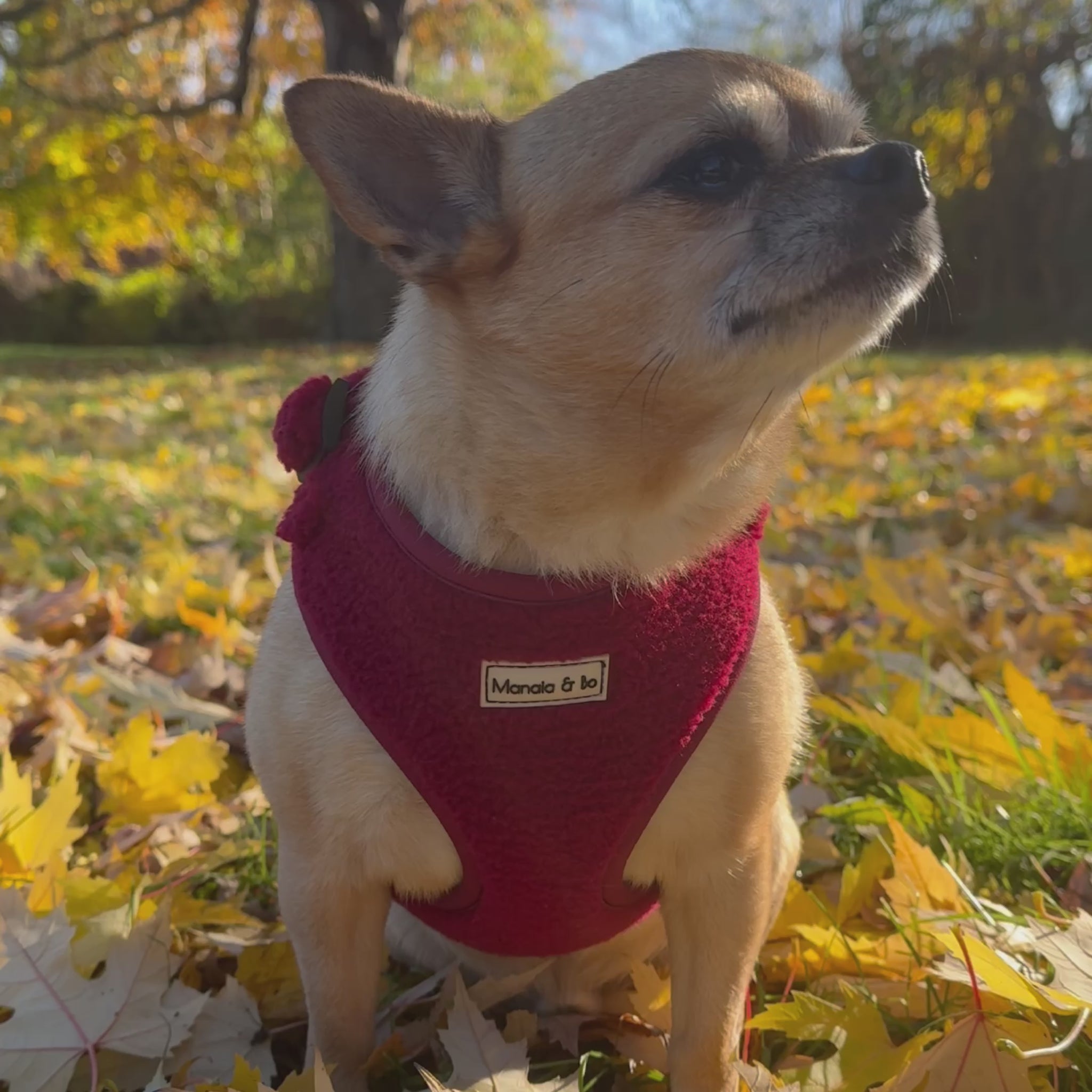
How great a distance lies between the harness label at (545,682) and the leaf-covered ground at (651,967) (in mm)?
536

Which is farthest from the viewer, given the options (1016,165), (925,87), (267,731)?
(1016,165)

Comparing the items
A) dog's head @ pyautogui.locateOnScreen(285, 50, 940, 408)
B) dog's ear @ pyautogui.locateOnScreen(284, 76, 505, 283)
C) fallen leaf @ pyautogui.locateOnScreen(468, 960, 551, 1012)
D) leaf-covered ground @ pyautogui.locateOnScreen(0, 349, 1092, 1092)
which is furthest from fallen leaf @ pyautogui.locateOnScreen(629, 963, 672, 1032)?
dog's ear @ pyautogui.locateOnScreen(284, 76, 505, 283)

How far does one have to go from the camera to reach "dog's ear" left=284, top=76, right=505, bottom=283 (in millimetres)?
1636

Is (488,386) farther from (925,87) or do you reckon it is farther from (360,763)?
(925,87)

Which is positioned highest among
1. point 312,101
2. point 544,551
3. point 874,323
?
point 312,101

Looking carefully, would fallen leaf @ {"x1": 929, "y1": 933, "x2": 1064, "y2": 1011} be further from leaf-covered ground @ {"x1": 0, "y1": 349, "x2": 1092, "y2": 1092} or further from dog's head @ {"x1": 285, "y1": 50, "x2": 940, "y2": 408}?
dog's head @ {"x1": 285, "y1": 50, "x2": 940, "y2": 408}

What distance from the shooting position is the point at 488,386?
5.42 ft

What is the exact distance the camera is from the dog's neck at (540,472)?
1.60m

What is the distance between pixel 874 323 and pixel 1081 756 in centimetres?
115

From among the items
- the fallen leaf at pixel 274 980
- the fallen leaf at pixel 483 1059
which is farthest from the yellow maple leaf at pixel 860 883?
the fallen leaf at pixel 274 980

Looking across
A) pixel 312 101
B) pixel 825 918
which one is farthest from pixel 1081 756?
pixel 312 101

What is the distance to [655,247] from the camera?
1.62 meters

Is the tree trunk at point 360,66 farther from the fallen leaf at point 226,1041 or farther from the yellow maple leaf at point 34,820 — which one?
the fallen leaf at point 226,1041

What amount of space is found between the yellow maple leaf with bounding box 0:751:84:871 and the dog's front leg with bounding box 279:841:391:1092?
1.94 feet
